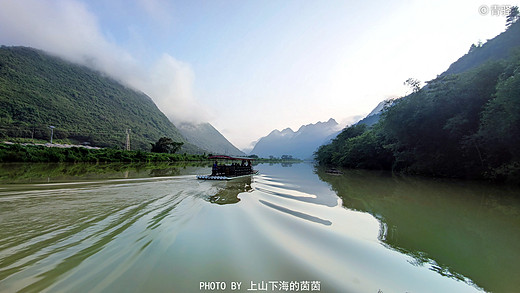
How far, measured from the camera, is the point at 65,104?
100 meters

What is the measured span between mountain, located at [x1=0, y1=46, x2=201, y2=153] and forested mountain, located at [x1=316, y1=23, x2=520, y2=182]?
3050 inches

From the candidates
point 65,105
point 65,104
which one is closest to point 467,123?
point 65,105

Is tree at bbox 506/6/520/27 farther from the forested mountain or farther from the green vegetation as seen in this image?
the green vegetation

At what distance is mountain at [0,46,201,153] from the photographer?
7594 centimetres

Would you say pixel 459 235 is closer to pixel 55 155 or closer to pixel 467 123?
pixel 467 123

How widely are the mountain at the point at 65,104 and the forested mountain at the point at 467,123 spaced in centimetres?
7746

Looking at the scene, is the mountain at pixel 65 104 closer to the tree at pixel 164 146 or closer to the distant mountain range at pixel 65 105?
the distant mountain range at pixel 65 105

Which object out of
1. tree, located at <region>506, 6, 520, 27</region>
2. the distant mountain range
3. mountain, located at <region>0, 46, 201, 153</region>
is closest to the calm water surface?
tree, located at <region>506, 6, 520, 27</region>

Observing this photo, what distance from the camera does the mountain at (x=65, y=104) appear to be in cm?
7594

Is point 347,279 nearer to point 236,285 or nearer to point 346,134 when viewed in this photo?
point 236,285

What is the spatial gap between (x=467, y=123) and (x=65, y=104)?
5513 inches

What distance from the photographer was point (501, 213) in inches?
278

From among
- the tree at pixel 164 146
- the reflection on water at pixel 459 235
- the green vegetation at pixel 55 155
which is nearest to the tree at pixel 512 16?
the reflection on water at pixel 459 235

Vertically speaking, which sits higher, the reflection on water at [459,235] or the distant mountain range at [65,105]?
the distant mountain range at [65,105]
